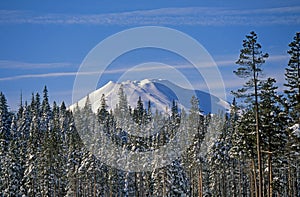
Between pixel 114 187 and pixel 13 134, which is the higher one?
pixel 13 134

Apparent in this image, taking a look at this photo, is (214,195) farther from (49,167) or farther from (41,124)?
(41,124)

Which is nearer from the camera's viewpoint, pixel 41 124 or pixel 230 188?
pixel 230 188

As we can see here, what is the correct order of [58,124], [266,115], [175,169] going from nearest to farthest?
[266,115] → [175,169] → [58,124]

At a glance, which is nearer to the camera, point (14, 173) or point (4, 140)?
point (14, 173)

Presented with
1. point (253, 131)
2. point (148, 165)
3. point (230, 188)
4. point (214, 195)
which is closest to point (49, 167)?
point (148, 165)

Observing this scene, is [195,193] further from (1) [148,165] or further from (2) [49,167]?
(2) [49,167]

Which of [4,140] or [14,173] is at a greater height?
[4,140]

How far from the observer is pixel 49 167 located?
7300 centimetres

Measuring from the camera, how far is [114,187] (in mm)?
78688

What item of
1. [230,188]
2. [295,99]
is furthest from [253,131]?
[230,188]

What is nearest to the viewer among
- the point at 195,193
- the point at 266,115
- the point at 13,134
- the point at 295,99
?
the point at 295,99

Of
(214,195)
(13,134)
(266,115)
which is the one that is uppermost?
(13,134)

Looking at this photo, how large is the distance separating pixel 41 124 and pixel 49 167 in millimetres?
37675

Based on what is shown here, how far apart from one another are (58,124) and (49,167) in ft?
106
